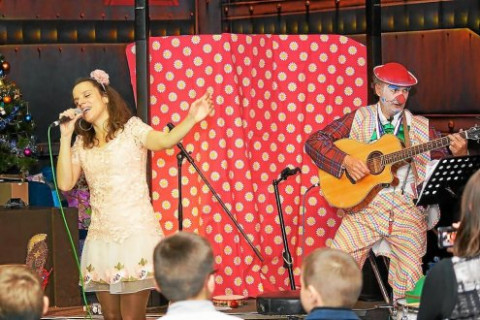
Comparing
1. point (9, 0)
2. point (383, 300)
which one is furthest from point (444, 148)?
point (9, 0)

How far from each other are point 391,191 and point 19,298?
3.47 m

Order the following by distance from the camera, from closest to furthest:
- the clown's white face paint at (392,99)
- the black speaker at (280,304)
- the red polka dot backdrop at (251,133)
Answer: the black speaker at (280,304) < the clown's white face paint at (392,99) < the red polka dot backdrop at (251,133)

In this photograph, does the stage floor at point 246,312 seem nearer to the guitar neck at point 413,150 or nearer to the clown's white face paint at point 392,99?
the guitar neck at point 413,150

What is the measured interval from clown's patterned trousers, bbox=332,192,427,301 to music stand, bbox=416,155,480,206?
71cm

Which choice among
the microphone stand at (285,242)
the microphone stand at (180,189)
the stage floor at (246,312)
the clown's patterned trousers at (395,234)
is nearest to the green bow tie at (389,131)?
the clown's patterned trousers at (395,234)

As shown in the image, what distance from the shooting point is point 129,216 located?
18.9 feet

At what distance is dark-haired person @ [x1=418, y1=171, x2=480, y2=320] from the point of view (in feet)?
12.7

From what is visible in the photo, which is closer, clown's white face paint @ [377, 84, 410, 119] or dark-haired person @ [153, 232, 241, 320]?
dark-haired person @ [153, 232, 241, 320]

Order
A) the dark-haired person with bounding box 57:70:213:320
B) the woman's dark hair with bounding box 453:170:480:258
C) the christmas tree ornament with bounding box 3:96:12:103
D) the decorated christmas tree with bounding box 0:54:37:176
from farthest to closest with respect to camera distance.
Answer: the decorated christmas tree with bounding box 0:54:37:176
the christmas tree ornament with bounding box 3:96:12:103
the dark-haired person with bounding box 57:70:213:320
the woman's dark hair with bounding box 453:170:480:258

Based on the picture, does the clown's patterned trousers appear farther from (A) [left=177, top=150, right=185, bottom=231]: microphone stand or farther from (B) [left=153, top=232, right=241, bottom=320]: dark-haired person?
(B) [left=153, top=232, right=241, bottom=320]: dark-haired person

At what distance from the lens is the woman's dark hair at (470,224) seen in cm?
384

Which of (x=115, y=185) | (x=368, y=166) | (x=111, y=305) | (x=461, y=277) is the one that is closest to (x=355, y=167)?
(x=368, y=166)

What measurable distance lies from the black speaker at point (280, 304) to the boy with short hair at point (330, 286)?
2125 millimetres

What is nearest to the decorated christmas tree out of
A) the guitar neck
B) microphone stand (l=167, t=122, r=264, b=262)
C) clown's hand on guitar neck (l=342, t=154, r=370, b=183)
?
microphone stand (l=167, t=122, r=264, b=262)
